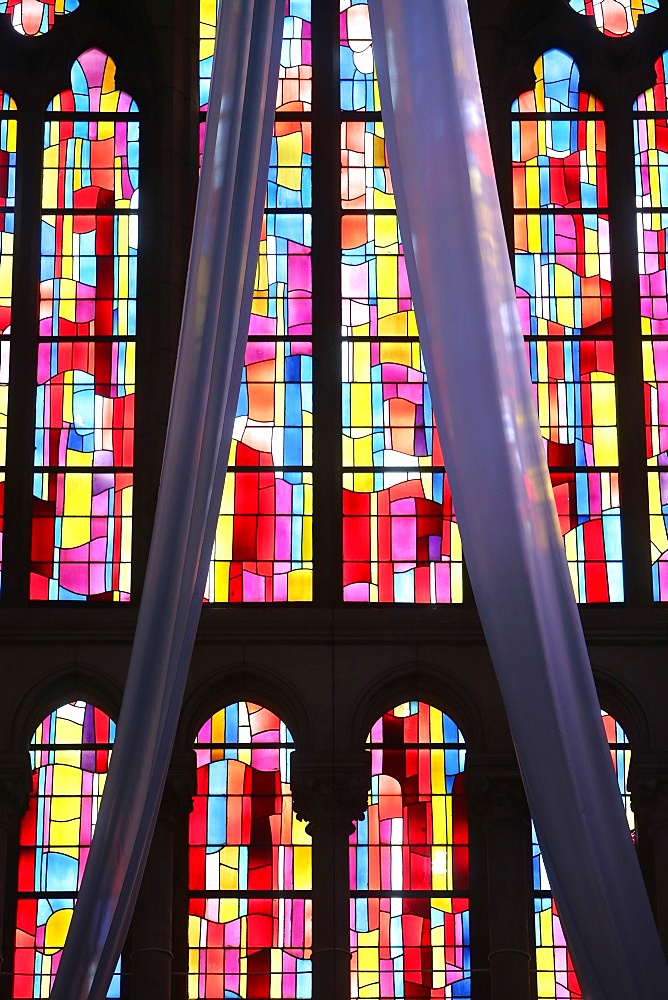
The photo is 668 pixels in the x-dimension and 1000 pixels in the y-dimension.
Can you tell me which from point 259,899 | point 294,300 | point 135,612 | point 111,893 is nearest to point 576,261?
point 294,300

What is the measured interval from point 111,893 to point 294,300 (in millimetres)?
5589

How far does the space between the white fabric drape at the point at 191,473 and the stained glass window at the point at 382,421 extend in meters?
3.92

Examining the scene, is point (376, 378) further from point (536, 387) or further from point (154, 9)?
point (154, 9)

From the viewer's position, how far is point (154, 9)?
1233cm

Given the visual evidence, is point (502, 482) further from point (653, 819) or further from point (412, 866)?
point (412, 866)

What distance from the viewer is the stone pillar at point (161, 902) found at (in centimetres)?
1040

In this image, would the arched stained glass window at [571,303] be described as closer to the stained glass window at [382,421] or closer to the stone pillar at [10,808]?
the stained glass window at [382,421]

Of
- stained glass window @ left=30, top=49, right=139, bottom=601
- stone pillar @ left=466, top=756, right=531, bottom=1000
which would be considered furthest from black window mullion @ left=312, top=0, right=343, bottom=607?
stone pillar @ left=466, top=756, right=531, bottom=1000

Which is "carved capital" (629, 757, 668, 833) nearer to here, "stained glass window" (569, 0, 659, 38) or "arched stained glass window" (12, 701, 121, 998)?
"arched stained glass window" (12, 701, 121, 998)

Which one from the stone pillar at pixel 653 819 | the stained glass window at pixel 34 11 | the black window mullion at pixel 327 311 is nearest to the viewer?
the stone pillar at pixel 653 819

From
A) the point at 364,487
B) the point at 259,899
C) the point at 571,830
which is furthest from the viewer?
the point at 364,487

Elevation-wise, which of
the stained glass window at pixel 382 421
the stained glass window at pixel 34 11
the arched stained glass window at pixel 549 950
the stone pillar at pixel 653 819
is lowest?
the arched stained glass window at pixel 549 950

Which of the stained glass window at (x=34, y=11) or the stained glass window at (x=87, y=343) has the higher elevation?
the stained glass window at (x=34, y=11)

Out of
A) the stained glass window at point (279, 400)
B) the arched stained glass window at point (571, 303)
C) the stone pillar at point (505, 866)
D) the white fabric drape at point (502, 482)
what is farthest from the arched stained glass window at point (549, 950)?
the white fabric drape at point (502, 482)
